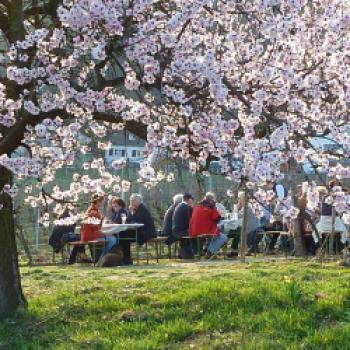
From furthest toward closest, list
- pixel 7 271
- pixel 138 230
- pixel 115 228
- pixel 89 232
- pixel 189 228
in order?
pixel 189 228 → pixel 89 232 → pixel 138 230 → pixel 115 228 → pixel 7 271

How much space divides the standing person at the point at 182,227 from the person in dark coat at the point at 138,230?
0.89 meters

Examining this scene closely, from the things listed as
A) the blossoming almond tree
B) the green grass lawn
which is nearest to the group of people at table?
the green grass lawn

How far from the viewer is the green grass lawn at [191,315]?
18.9 feet

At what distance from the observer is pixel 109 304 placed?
7066 mm

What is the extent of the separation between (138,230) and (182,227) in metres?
1.29

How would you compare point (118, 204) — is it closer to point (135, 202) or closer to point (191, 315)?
point (135, 202)

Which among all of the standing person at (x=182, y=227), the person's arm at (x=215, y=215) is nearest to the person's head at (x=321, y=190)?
the person's arm at (x=215, y=215)

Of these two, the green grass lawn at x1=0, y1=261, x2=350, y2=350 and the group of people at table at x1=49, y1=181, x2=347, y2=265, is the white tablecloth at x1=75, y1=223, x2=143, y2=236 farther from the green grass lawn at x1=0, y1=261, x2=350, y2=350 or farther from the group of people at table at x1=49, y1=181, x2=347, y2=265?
the green grass lawn at x1=0, y1=261, x2=350, y2=350

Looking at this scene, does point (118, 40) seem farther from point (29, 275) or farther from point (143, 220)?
point (143, 220)

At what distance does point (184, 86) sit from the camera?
18.6 ft

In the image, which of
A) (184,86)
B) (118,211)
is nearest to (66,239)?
(118,211)

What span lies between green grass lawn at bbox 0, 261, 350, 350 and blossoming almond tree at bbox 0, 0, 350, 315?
3.24 ft

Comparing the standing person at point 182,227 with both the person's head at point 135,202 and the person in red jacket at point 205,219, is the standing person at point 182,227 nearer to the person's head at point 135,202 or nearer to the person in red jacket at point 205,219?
the person in red jacket at point 205,219

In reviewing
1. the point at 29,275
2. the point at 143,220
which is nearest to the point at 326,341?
the point at 29,275
